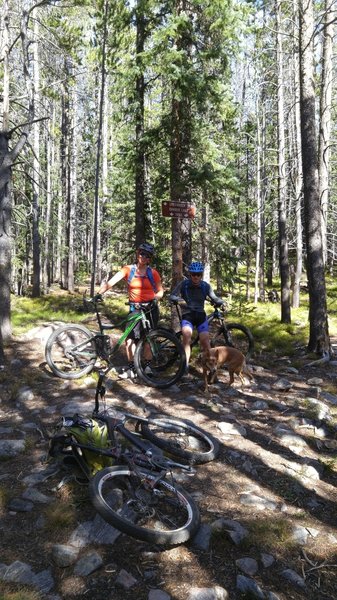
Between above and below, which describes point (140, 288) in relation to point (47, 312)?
above

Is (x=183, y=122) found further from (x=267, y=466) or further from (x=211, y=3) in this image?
(x=267, y=466)

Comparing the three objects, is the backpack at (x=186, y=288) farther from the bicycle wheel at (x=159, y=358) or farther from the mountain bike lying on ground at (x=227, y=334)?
the bicycle wheel at (x=159, y=358)

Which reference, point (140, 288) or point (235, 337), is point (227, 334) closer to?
point (235, 337)

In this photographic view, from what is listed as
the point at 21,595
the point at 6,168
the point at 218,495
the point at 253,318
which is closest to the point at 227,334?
the point at 218,495

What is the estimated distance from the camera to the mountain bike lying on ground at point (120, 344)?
7.63 meters

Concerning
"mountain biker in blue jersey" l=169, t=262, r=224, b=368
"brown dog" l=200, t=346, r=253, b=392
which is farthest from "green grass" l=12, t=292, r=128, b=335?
"brown dog" l=200, t=346, r=253, b=392

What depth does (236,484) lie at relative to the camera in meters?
4.66

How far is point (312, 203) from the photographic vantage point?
10352 millimetres

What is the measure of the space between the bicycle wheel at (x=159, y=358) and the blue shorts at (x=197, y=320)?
0.38m

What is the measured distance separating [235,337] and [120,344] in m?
3.96

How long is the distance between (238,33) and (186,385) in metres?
7.55

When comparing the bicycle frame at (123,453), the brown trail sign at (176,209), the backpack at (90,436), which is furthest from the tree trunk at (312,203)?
the backpack at (90,436)

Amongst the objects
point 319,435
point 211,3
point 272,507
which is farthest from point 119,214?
point 272,507

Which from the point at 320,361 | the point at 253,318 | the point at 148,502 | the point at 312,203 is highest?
the point at 312,203
